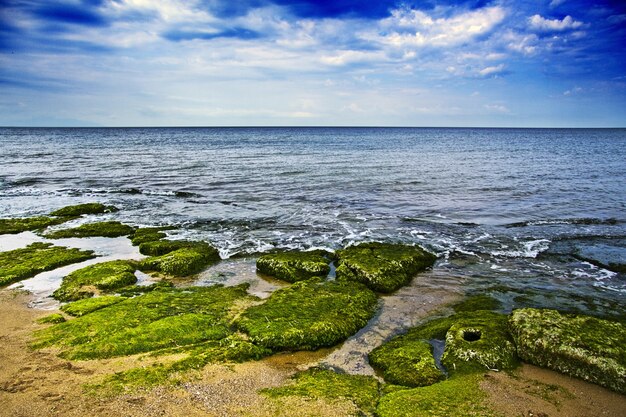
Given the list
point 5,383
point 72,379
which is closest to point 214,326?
point 72,379

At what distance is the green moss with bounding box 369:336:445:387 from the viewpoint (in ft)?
28.2

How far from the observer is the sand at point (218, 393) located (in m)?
7.50

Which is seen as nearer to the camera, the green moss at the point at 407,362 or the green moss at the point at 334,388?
the green moss at the point at 334,388

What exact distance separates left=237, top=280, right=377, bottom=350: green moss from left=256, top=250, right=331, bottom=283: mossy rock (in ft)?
4.25

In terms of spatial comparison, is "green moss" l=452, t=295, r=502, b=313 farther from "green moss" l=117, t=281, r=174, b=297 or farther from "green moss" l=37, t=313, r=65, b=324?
"green moss" l=37, t=313, r=65, b=324

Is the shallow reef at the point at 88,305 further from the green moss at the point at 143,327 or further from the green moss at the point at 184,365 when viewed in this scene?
the green moss at the point at 184,365

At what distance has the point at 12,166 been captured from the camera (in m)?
51.8

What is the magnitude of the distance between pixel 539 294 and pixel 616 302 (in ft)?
7.42

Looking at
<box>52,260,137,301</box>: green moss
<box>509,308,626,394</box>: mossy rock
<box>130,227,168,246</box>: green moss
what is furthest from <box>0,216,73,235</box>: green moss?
<box>509,308,626,394</box>: mossy rock

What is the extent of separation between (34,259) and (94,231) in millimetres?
4864

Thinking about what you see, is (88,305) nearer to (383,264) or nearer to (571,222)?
(383,264)

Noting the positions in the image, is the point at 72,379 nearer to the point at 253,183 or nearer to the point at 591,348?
the point at 591,348

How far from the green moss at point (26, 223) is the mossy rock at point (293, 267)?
14.6 meters

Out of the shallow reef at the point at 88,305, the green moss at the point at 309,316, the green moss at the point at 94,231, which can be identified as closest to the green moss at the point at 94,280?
the shallow reef at the point at 88,305
